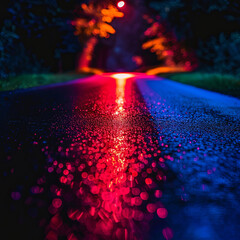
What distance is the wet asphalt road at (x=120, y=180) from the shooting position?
2.20 m

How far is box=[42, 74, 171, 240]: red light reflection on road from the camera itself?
86.4 inches

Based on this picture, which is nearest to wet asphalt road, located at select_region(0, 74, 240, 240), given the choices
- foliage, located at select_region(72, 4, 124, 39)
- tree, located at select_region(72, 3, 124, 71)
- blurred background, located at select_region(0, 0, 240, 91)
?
blurred background, located at select_region(0, 0, 240, 91)

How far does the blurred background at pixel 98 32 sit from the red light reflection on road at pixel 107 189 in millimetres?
8692

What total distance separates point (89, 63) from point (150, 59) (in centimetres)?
1705

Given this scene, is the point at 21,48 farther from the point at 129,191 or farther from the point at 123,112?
the point at 129,191

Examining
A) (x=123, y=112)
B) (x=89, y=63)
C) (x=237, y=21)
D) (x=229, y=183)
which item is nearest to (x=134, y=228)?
(x=229, y=183)

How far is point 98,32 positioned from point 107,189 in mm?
15556

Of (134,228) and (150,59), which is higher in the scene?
(134,228)

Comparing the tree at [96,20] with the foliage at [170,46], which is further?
the foliage at [170,46]

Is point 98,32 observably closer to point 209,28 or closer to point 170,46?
point 209,28

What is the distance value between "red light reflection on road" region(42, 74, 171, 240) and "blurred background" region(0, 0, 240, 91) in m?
8.69

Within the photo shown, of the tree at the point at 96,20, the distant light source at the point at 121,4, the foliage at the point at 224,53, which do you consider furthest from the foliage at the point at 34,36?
the foliage at the point at 224,53

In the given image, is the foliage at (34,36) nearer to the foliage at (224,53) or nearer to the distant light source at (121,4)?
the distant light source at (121,4)

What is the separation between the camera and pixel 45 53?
2294cm
